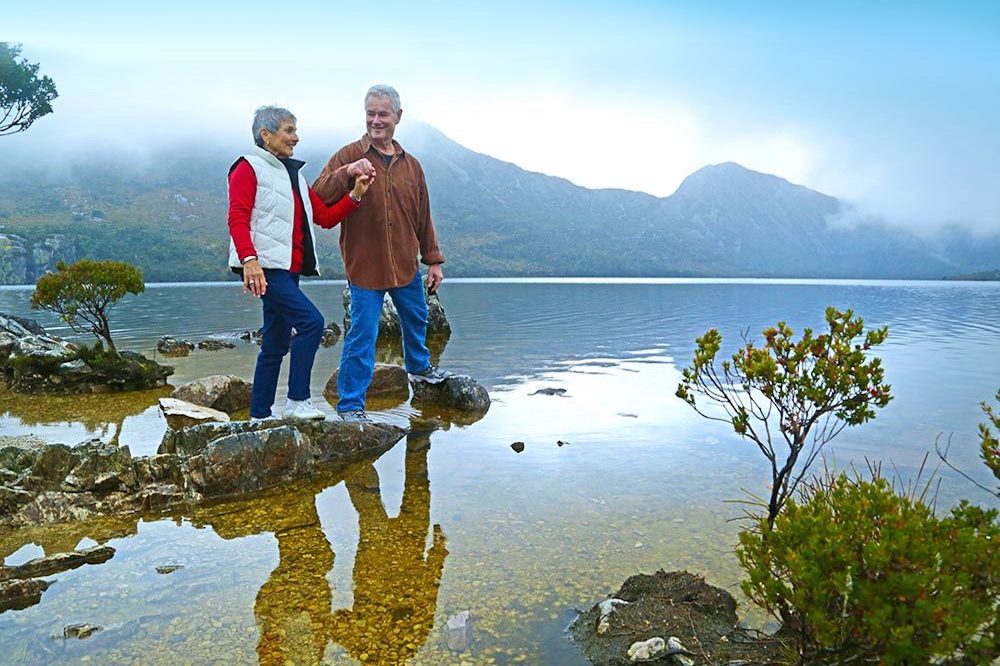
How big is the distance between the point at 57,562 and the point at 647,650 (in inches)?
150

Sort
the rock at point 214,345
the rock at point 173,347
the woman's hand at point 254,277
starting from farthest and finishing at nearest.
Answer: the rock at point 214,345 < the rock at point 173,347 < the woman's hand at point 254,277

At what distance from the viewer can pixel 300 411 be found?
708cm

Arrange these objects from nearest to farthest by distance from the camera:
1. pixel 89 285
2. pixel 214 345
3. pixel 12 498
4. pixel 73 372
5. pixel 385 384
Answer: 1. pixel 12 498
2. pixel 73 372
3. pixel 385 384
4. pixel 89 285
5. pixel 214 345

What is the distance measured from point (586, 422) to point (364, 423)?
10.4ft

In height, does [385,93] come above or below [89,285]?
above

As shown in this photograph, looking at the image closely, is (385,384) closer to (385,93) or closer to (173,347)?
(385,93)

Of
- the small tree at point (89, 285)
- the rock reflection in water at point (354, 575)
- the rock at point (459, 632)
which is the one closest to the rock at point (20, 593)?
the rock reflection in water at point (354, 575)

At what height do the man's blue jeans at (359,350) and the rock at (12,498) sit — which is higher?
the man's blue jeans at (359,350)

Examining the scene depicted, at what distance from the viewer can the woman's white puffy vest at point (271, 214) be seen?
6.24m

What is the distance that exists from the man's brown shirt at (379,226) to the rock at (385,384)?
11.6 ft

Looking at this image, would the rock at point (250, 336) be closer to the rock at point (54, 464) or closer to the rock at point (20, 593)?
the rock at point (54, 464)

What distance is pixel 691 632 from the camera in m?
3.19

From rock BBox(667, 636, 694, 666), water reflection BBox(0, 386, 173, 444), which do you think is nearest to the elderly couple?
water reflection BBox(0, 386, 173, 444)

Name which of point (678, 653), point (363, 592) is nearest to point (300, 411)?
point (363, 592)
